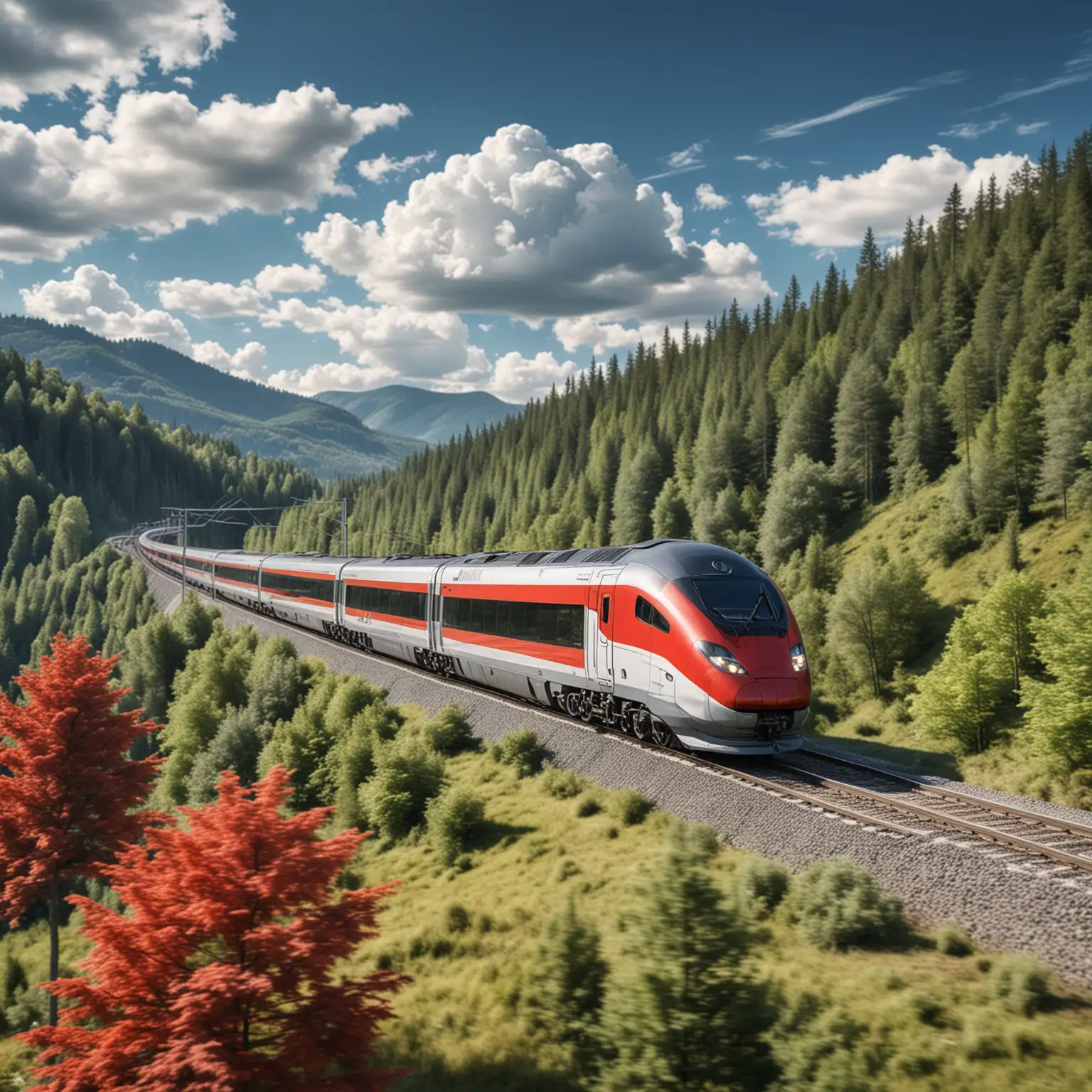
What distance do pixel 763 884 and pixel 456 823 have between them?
10.0 m

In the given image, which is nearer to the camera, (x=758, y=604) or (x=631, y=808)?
(x=758, y=604)

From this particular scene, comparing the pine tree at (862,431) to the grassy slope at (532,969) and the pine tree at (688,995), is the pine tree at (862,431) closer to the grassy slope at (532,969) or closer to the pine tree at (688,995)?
the grassy slope at (532,969)

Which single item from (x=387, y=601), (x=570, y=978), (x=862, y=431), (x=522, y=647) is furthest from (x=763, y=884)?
(x=862, y=431)

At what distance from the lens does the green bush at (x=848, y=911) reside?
1238 centimetres

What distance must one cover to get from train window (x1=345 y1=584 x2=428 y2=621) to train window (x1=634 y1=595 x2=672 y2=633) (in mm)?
15590

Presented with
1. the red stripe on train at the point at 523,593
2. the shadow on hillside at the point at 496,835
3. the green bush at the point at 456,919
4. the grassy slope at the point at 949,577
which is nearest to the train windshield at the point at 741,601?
the red stripe on train at the point at 523,593

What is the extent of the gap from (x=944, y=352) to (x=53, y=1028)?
105m

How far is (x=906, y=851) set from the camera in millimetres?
14156

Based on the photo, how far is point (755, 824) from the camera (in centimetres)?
1664

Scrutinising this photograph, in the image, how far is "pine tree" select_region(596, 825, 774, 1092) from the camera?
28.5ft

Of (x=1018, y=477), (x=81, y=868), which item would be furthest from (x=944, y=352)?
(x=81, y=868)

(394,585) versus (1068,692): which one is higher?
(394,585)

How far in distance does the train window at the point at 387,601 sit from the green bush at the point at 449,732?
5597mm

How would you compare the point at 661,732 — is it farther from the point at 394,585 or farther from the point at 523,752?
the point at 394,585
